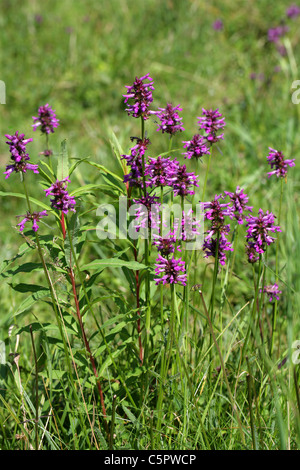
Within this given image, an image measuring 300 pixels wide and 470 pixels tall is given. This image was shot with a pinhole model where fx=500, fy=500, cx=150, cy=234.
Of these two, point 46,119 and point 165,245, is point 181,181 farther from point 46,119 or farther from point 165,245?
point 46,119

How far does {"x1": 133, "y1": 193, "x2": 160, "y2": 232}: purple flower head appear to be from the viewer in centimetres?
172

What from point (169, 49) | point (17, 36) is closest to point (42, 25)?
point (17, 36)

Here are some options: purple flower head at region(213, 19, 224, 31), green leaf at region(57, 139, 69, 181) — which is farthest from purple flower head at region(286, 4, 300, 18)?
green leaf at region(57, 139, 69, 181)

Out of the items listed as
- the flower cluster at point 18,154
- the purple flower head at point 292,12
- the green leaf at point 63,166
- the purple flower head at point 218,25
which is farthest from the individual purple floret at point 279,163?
the purple flower head at point 218,25

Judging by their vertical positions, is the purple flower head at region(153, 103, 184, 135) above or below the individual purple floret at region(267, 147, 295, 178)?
above

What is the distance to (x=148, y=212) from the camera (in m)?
1.74

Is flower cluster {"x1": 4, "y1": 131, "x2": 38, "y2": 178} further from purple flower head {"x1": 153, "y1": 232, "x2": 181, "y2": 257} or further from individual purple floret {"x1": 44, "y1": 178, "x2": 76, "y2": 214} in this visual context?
purple flower head {"x1": 153, "y1": 232, "x2": 181, "y2": 257}

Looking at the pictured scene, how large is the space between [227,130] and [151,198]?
3.58 metres

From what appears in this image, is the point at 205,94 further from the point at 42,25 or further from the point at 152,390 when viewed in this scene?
the point at 152,390

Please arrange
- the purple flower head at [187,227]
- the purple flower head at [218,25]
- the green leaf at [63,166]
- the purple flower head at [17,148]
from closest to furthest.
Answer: the purple flower head at [17,148] → the purple flower head at [187,227] → the green leaf at [63,166] → the purple flower head at [218,25]

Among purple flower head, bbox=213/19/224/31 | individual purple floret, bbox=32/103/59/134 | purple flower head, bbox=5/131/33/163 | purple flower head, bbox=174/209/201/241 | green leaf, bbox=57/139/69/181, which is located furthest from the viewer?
purple flower head, bbox=213/19/224/31

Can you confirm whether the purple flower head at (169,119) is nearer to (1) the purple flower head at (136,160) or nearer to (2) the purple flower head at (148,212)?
(1) the purple flower head at (136,160)

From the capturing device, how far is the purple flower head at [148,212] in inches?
67.6

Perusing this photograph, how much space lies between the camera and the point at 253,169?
441cm
